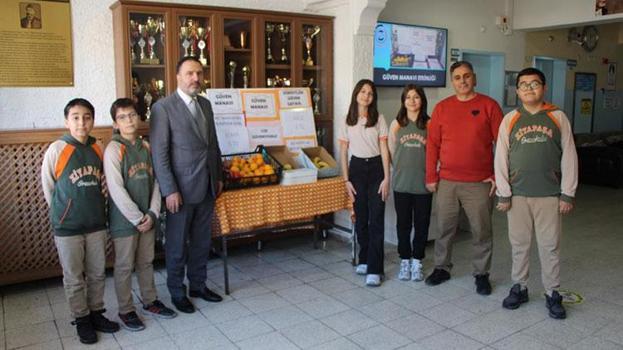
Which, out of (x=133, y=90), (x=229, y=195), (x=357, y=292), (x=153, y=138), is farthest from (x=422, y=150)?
(x=133, y=90)

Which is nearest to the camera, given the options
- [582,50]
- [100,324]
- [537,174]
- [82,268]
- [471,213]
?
[82,268]

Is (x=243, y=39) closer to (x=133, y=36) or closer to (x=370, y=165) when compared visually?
(x=133, y=36)

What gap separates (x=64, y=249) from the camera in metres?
2.91

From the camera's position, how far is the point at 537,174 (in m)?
3.24

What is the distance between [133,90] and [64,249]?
162 cm

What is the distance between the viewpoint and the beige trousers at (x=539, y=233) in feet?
10.7

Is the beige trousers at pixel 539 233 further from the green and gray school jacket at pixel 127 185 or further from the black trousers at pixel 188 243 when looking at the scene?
the green and gray school jacket at pixel 127 185

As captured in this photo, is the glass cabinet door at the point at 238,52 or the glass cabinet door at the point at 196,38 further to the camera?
the glass cabinet door at the point at 238,52

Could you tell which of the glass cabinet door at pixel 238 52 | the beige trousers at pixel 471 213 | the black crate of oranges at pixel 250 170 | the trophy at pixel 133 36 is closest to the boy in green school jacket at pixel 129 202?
the black crate of oranges at pixel 250 170

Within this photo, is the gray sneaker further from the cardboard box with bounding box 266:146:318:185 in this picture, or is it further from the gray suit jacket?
the gray suit jacket

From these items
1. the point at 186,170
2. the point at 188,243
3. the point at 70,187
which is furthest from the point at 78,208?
the point at 188,243

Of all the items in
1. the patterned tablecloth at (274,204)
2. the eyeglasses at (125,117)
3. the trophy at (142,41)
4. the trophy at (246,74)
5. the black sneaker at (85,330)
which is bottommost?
the black sneaker at (85,330)

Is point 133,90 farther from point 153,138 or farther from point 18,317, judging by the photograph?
point 18,317

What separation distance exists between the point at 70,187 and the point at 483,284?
273 centimetres
